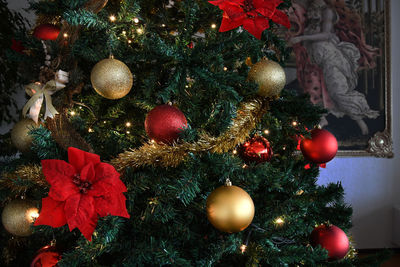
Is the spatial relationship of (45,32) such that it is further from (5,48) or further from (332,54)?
(332,54)

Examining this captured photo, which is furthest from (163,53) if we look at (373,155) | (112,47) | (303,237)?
(373,155)

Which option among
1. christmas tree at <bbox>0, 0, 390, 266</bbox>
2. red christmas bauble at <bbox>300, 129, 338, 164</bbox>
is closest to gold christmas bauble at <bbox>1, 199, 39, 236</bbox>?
christmas tree at <bbox>0, 0, 390, 266</bbox>

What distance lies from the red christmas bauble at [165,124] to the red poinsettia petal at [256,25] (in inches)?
7.3

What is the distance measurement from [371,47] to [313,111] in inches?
68.1

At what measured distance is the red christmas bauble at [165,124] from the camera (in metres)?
0.41

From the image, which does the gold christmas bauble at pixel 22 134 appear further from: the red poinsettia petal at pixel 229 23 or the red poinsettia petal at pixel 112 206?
the red poinsettia petal at pixel 229 23

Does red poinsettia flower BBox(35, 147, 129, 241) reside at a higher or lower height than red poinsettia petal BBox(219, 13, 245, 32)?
lower

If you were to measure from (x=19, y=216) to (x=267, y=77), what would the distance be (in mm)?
500

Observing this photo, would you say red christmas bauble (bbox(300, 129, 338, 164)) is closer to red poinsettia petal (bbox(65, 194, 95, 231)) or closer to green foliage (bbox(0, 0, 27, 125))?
red poinsettia petal (bbox(65, 194, 95, 231))

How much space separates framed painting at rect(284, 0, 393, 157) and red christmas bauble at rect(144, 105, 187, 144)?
1.57 m

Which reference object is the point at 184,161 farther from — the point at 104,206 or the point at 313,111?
the point at 313,111

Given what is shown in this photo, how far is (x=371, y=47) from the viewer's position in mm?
1836

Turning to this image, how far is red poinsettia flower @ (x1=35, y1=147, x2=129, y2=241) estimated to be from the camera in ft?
1.08

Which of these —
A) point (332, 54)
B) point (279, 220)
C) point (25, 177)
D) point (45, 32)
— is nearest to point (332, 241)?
point (279, 220)
